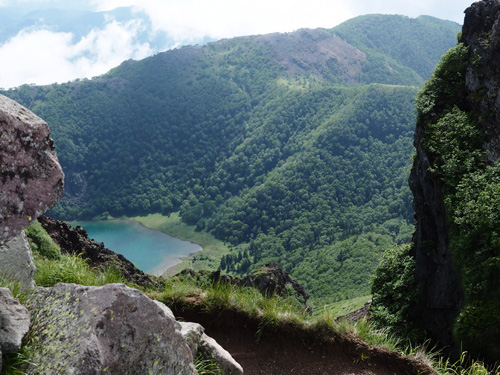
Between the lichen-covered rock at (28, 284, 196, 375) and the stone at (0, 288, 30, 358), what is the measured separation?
189 mm

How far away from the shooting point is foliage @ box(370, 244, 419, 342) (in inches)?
892

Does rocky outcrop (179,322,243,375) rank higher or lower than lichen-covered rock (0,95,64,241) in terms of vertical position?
lower

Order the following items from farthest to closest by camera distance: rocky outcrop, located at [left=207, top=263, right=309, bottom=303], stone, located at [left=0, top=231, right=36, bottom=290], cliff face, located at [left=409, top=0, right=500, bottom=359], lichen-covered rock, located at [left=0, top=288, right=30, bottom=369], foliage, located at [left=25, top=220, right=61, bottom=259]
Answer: foliage, located at [left=25, top=220, right=61, bottom=259] < cliff face, located at [left=409, top=0, right=500, bottom=359] < rocky outcrop, located at [left=207, top=263, right=309, bottom=303] < stone, located at [left=0, top=231, right=36, bottom=290] < lichen-covered rock, located at [left=0, top=288, right=30, bottom=369]

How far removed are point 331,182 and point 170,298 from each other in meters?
172

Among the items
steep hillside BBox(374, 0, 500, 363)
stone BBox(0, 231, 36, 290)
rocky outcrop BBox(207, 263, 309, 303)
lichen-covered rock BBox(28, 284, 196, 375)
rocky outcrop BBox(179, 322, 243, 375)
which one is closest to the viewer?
lichen-covered rock BBox(28, 284, 196, 375)

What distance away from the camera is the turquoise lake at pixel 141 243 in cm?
14775

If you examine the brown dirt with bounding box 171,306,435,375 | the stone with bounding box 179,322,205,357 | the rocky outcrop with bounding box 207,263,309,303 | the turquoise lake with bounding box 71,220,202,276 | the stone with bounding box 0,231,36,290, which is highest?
the stone with bounding box 0,231,36,290

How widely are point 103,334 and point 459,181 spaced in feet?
59.2

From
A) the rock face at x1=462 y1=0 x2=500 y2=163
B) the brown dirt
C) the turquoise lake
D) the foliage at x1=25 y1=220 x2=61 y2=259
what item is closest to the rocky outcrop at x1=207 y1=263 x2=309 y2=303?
the brown dirt

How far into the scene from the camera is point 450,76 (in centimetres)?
2430

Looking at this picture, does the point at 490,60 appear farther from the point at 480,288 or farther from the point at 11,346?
the point at 11,346

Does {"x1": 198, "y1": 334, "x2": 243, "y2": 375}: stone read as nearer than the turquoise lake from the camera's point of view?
Yes

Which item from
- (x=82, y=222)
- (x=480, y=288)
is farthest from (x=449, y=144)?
(x=82, y=222)

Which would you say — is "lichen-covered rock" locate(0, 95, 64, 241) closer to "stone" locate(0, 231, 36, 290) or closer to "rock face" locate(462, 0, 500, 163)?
"stone" locate(0, 231, 36, 290)
